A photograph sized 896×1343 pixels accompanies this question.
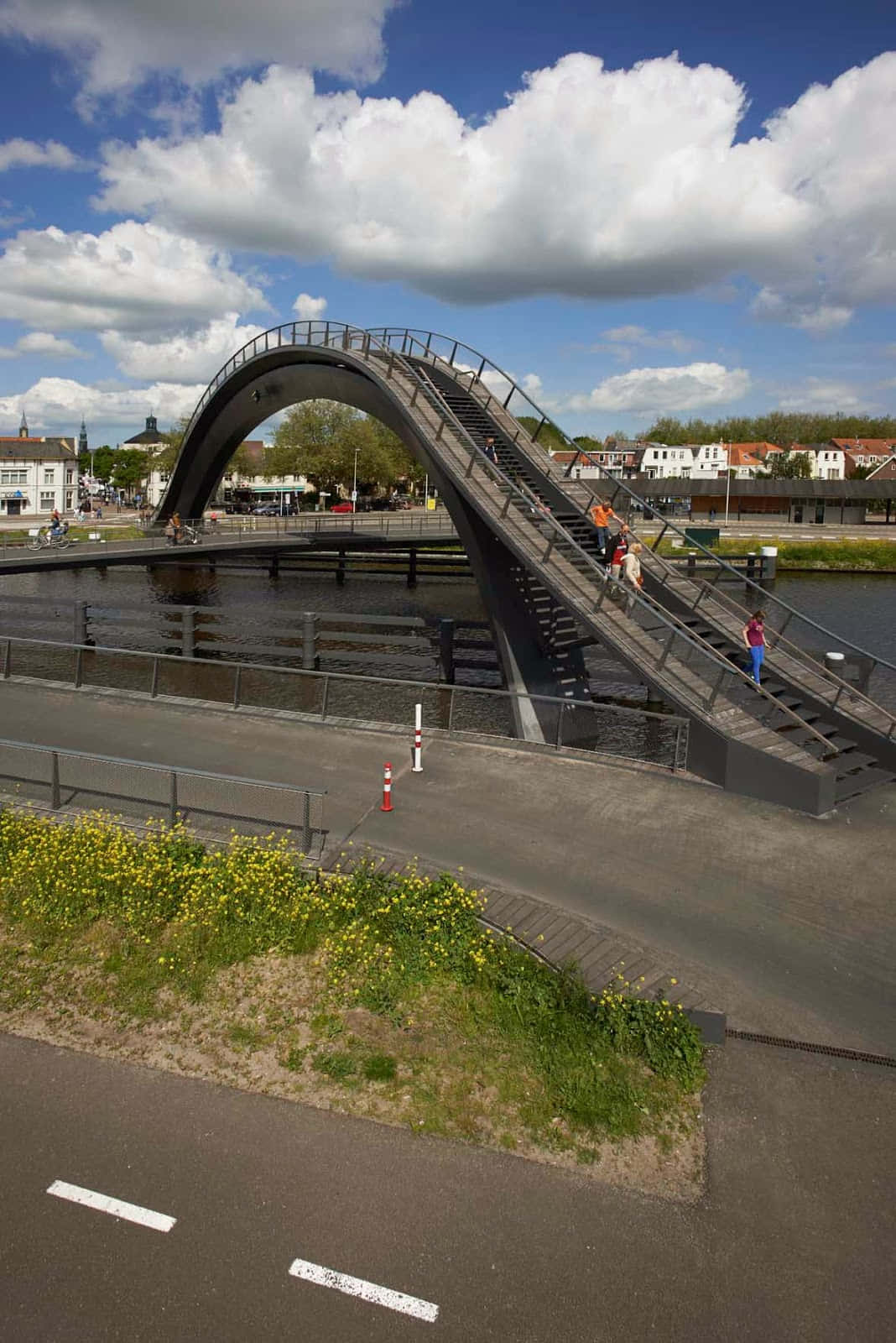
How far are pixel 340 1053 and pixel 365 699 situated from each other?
1525 centimetres

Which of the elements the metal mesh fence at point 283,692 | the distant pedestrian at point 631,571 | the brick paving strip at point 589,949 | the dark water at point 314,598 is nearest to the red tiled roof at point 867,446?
the dark water at point 314,598

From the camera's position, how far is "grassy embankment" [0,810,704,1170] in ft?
22.5

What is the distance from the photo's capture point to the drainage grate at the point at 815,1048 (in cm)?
736

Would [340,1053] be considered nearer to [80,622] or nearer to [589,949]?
[589,949]

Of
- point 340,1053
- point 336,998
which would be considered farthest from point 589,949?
point 340,1053

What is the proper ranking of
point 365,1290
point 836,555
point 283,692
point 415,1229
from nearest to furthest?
point 365,1290 < point 415,1229 < point 283,692 < point 836,555

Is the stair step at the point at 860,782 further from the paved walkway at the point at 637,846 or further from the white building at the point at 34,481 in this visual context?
the white building at the point at 34,481

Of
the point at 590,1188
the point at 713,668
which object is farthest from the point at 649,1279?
the point at 713,668

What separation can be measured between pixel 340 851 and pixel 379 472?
307 feet

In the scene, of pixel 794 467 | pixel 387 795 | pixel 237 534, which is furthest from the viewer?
pixel 794 467

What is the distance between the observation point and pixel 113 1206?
586cm

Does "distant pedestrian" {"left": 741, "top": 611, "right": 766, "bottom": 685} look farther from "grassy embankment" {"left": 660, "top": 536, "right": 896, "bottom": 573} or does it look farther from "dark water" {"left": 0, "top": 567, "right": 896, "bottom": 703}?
"grassy embankment" {"left": 660, "top": 536, "right": 896, "bottom": 573}

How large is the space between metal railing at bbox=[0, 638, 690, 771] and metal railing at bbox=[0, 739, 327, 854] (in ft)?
13.1

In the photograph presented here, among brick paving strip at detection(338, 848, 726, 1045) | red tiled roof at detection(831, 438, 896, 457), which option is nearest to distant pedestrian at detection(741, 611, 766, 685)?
brick paving strip at detection(338, 848, 726, 1045)
